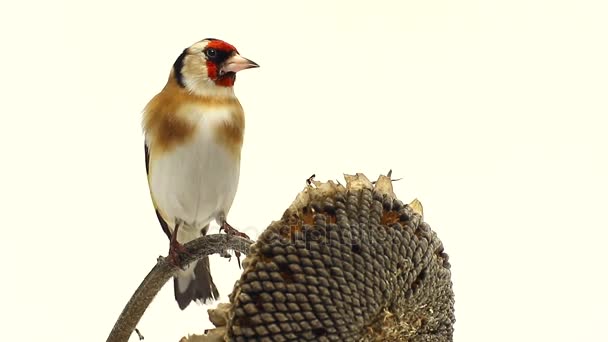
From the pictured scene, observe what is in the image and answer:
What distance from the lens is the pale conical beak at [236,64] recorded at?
67.8 inches

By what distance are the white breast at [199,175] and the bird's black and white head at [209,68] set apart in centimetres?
6

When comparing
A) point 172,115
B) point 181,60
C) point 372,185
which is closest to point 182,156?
point 172,115

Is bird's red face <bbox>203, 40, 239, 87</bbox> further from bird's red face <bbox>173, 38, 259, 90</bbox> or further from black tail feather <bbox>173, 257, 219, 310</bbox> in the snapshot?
black tail feather <bbox>173, 257, 219, 310</bbox>

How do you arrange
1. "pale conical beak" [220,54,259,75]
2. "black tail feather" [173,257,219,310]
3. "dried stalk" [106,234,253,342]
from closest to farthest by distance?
"dried stalk" [106,234,253,342], "pale conical beak" [220,54,259,75], "black tail feather" [173,257,219,310]

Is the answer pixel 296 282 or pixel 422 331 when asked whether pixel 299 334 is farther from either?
pixel 422 331

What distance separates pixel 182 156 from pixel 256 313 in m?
0.61

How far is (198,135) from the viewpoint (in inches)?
68.8

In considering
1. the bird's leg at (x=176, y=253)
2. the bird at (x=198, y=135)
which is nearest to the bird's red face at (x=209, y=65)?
the bird at (x=198, y=135)

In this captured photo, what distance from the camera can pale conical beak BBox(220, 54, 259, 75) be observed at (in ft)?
5.65

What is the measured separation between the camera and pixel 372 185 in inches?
52.9

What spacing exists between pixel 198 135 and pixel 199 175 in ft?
0.27

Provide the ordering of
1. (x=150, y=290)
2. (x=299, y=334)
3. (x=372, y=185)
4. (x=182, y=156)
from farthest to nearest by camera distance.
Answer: (x=182, y=156) < (x=150, y=290) < (x=372, y=185) < (x=299, y=334)

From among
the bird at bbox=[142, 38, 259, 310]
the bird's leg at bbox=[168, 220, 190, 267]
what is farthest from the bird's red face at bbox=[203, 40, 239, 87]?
the bird's leg at bbox=[168, 220, 190, 267]

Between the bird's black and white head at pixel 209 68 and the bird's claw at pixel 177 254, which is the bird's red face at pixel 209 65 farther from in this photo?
the bird's claw at pixel 177 254
